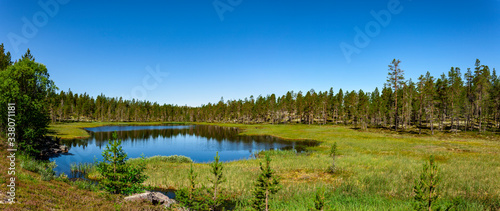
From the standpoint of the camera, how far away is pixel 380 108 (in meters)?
105

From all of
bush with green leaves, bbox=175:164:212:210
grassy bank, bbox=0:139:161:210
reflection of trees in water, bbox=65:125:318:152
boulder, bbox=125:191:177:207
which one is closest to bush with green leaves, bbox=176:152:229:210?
bush with green leaves, bbox=175:164:212:210

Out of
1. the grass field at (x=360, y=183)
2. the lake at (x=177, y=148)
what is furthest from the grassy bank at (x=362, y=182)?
the lake at (x=177, y=148)

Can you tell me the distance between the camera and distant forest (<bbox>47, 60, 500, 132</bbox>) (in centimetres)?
7438

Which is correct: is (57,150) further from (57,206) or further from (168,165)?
(57,206)

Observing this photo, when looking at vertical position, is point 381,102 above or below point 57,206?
above

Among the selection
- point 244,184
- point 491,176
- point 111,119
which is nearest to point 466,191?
point 491,176

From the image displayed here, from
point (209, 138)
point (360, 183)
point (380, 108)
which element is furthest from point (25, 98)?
point (380, 108)

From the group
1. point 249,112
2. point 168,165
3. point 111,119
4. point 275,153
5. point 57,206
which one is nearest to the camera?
point 57,206

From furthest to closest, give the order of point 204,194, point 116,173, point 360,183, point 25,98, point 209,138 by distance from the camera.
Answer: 1. point 209,138
2. point 25,98
3. point 360,183
4. point 116,173
5. point 204,194

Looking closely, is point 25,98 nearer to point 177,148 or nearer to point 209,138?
point 177,148

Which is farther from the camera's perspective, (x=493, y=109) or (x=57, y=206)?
(x=493, y=109)

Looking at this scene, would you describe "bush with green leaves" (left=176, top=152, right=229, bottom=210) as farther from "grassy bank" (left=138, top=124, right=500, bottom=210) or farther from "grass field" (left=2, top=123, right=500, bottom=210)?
"grassy bank" (left=138, top=124, right=500, bottom=210)

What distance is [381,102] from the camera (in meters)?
106

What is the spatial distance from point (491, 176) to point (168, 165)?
31453 mm
